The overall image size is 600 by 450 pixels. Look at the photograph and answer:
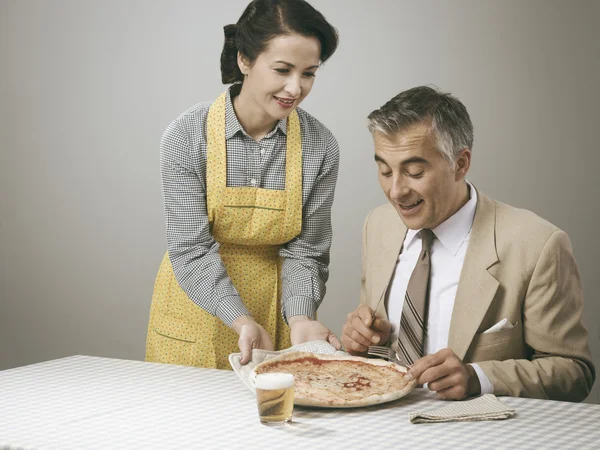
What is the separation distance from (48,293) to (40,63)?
1354 mm

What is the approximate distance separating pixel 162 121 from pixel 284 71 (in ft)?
7.15

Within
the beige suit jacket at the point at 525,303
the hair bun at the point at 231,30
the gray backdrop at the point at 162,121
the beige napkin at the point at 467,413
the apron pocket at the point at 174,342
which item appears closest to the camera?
the beige napkin at the point at 467,413

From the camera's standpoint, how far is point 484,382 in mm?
1805

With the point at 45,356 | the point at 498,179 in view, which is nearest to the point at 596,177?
the point at 498,179

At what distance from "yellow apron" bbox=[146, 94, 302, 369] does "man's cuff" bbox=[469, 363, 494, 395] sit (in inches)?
A: 36.2

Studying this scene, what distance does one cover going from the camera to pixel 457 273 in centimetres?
216

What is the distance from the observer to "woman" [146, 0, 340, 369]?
2.34 meters

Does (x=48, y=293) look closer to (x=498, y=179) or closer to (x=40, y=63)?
(x=40, y=63)

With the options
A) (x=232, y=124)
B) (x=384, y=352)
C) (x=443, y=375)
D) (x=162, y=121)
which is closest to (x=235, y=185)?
(x=232, y=124)

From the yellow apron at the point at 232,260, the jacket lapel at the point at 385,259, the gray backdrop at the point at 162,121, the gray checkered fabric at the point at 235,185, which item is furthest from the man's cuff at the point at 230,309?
the gray backdrop at the point at 162,121

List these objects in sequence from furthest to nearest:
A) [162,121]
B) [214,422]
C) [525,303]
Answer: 1. [162,121]
2. [525,303]
3. [214,422]

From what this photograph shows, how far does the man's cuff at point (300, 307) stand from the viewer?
240cm

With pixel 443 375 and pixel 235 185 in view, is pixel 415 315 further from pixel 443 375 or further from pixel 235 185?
pixel 235 185

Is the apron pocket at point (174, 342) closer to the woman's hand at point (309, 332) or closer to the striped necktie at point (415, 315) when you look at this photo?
the woman's hand at point (309, 332)
